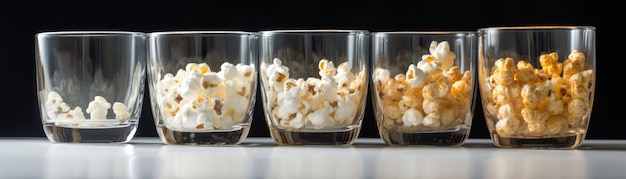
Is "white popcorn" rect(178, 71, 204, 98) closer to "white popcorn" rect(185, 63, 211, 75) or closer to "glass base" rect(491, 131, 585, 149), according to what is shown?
"white popcorn" rect(185, 63, 211, 75)

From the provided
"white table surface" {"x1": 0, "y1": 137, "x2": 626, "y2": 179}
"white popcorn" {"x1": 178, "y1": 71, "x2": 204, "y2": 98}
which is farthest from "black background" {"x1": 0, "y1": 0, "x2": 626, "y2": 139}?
"white popcorn" {"x1": 178, "y1": 71, "x2": 204, "y2": 98}

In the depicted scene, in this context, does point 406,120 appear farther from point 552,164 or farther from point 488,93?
point 552,164

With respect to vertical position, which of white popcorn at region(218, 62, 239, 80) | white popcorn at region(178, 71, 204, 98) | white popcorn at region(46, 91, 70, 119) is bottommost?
white popcorn at region(46, 91, 70, 119)

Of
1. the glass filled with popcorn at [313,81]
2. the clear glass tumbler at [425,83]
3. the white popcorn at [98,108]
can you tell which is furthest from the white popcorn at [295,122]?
the white popcorn at [98,108]

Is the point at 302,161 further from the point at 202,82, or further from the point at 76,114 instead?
the point at 76,114

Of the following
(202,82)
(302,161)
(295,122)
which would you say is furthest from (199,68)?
(302,161)

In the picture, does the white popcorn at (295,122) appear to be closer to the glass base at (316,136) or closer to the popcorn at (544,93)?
the glass base at (316,136)
